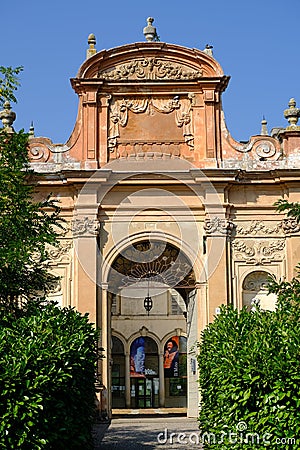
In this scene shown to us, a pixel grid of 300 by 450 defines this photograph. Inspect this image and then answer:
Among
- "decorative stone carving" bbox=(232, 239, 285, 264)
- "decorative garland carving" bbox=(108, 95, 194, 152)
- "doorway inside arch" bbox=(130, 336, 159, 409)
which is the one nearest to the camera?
"decorative stone carving" bbox=(232, 239, 285, 264)

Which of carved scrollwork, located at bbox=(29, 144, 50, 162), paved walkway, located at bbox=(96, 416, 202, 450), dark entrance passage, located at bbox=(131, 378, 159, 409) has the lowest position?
paved walkway, located at bbox=(96, 416, 202, 450)

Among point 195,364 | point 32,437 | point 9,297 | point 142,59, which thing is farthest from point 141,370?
point 32,437

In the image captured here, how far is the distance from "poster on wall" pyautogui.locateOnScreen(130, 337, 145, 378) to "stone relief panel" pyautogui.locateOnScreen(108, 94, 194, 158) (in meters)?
19.0

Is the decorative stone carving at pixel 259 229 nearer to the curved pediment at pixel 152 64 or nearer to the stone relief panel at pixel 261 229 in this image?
the stone relief panel at pixel 261 229

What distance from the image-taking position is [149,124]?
20.1 meters

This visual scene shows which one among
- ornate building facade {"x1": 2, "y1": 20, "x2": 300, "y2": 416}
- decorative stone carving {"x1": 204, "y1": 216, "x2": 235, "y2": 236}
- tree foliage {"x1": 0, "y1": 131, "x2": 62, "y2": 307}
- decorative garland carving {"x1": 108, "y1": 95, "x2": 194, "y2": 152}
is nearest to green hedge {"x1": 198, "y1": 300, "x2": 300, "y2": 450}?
tree foliage {"x1": 0, "y1": 131, "x2": 62, "y2": 307}

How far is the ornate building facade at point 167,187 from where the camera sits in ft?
63.8

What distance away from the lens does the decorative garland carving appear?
20.1 meters

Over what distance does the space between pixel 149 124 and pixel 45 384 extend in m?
12.1

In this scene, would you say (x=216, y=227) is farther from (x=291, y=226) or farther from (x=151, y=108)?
(x=151, y=108)

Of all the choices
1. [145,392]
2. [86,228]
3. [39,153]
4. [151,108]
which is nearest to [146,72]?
[151,108]

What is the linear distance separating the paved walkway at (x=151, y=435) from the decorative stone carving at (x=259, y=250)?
4.51m

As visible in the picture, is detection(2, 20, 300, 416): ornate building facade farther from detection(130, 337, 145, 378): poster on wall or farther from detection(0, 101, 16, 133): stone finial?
detection(130, 337, 145, 378): poster on wall

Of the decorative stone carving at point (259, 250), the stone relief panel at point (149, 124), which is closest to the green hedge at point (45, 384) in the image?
the decorative stone carving at point (259, 250)
